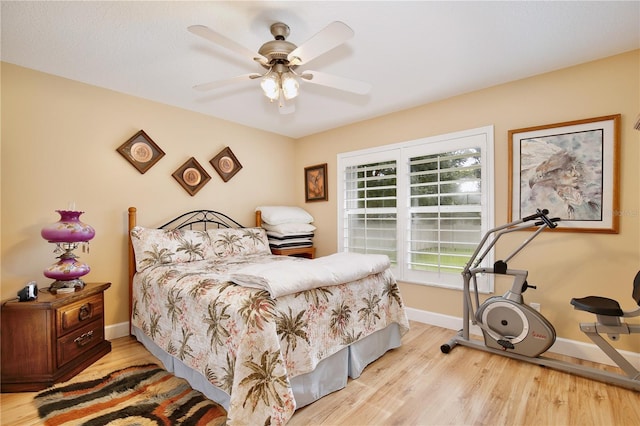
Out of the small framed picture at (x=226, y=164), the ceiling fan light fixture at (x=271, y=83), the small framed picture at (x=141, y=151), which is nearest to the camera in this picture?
the ceiling fan light fixture at (x=271, y=83)

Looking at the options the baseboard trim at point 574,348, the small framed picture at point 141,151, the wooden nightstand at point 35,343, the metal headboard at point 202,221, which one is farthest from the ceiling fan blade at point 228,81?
the baseboard trim at point 574,348

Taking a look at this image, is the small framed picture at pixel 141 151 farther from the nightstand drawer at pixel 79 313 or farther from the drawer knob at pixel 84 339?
the drawer knob at pixel 84 339

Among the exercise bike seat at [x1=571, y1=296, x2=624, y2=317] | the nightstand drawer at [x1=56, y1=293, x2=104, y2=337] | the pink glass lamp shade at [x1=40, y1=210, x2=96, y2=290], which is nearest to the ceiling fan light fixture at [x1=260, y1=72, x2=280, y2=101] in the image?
the pink glass lamp shade at [x1=40, y1=210, x2=96, y2=290]

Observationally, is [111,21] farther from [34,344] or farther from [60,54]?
[34,344]

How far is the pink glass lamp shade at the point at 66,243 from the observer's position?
88.4 inches

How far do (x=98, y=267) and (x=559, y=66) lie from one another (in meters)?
4.39

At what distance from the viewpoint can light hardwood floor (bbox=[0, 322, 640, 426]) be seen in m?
1.73

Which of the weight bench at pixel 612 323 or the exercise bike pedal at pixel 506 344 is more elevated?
the weight bench at pixel 612 323

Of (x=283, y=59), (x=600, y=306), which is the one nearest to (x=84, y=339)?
(x=283, y=59)

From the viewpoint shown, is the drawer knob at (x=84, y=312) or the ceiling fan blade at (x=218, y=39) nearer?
the ceiling fan blade at (x=218, y=39)

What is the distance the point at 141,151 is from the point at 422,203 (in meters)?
3.01

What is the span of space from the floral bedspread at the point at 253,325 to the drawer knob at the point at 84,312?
0.36 meters

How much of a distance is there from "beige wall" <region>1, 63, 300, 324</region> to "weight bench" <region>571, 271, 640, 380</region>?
3530mm

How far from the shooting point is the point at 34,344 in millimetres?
2059
